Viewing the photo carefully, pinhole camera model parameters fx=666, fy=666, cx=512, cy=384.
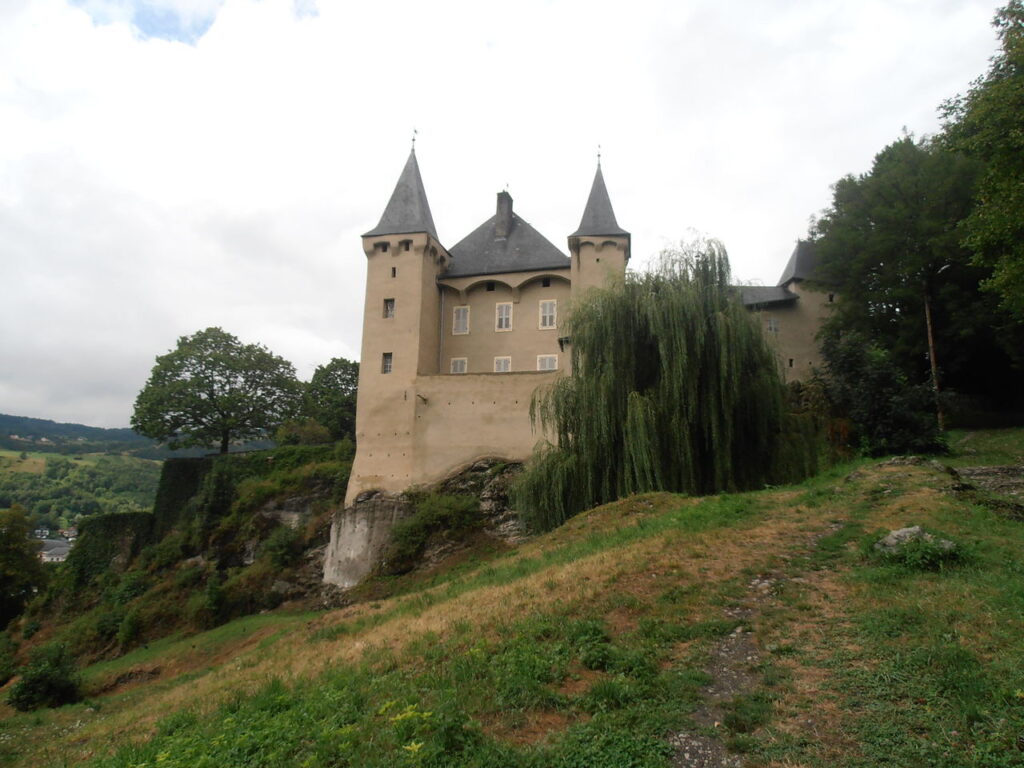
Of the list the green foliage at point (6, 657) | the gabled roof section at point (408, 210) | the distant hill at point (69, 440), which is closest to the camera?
the green foliage at point (6, 657)

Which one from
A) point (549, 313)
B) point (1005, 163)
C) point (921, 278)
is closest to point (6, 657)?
point (549, 313)

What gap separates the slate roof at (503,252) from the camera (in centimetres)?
3241

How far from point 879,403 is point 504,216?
20449 mm

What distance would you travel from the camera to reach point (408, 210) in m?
31.8

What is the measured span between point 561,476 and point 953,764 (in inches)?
547

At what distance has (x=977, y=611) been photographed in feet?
23.1

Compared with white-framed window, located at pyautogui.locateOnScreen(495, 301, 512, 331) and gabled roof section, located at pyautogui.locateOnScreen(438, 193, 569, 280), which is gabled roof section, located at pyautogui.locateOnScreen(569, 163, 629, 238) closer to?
gabled roof section, located at pyautogui.locateOnScreen(438, 193, 569, 280)

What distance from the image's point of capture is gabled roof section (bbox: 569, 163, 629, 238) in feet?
97.8

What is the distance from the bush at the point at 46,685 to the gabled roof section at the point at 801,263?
1424 inches

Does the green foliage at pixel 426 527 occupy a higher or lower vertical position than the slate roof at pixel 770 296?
lower

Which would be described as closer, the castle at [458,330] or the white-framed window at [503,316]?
the castle at [458,330]

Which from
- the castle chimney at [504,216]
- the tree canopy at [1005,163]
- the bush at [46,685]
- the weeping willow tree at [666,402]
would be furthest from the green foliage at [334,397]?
the tree canopy at [1005,163]

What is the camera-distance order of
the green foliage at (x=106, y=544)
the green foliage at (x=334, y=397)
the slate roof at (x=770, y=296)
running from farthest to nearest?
the green foliage at (x=334, y=397) < the slate roof at (x=770, y=296) < the green foliage at (x=106, y=544)

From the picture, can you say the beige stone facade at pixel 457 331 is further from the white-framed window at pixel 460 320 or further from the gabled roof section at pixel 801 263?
the gabled roof section at pixel 801 263
